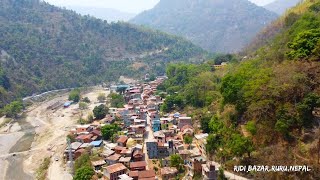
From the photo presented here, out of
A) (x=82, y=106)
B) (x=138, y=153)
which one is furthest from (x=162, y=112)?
(x=82, y=106)

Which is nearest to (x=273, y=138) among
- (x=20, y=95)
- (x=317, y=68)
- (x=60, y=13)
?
(x=317, y=68)

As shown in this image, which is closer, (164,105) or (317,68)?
(317,68)

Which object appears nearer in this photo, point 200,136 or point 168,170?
point 168,170

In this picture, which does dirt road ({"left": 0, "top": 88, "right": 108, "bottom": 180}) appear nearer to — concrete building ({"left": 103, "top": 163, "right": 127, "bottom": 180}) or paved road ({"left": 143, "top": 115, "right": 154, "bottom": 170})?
concrete building ({"left": 103, "top": 163, "right": 127, "bottom": 180})

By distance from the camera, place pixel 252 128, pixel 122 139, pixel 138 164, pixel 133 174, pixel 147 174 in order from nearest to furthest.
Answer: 1. pixel 252 128
2. pixel 147 174
3. pixel 133 174
4. pixel 138 164
5. pixel 122 139

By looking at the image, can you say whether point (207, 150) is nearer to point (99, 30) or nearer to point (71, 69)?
point (71, 69)

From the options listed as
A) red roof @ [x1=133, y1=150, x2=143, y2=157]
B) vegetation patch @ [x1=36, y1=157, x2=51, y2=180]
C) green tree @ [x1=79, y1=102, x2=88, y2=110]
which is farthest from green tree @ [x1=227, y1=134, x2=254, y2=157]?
green tree @ [x1=79, y1=102, x2=88, y2=110]

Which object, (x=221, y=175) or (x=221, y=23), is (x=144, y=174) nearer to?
(x=221, y=175)
